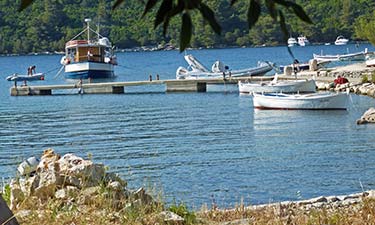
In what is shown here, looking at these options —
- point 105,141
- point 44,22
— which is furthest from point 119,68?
point 105,141

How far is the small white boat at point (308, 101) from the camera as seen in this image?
35.0 m

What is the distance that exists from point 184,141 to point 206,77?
26722mm

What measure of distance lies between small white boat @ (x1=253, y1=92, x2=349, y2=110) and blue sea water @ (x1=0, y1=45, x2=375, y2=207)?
446 mm

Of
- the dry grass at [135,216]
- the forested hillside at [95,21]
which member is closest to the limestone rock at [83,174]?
the dry grass at [135,216]

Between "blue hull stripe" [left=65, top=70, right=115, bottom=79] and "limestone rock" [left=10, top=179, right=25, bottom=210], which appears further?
"blue hull stripe" [left=65, top=70, right=115, bottom=79]

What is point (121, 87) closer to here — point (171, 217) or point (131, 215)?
point (171, 217)

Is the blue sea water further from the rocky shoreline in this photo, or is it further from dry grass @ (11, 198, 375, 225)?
dry grass @ (11, 198, 375, 225)

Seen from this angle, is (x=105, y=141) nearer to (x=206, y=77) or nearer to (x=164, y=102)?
(x=164, y=102)

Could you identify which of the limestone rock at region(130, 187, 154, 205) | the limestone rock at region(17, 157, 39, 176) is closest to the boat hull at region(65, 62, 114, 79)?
the limestone rock at region(17, 157, 39, 176)

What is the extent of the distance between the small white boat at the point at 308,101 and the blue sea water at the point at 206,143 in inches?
17.6

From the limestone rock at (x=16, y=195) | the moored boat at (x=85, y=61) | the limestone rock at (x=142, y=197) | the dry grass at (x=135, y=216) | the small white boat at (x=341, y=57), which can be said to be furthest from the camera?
the small white boat at (x=341, y=57)

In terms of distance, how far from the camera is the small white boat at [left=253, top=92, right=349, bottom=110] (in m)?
35.0

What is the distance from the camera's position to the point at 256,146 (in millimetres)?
25000

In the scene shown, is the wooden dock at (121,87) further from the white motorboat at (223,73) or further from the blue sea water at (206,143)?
the blue sea water at (206,143)
